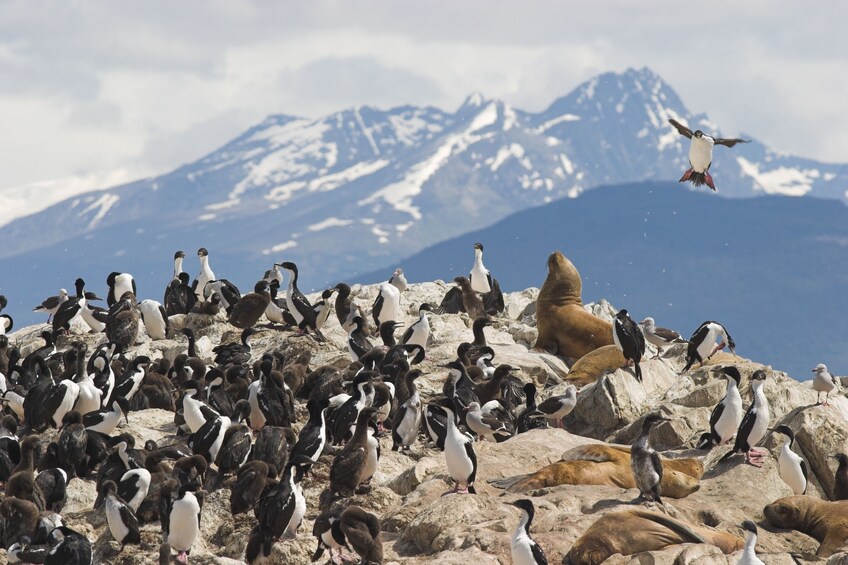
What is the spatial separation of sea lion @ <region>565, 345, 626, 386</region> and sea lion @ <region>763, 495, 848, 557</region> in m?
8.77

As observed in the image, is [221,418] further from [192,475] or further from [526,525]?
[526,525]

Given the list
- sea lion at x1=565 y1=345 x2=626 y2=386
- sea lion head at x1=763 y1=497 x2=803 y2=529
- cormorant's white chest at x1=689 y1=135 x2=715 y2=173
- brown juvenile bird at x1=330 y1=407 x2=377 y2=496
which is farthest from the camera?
sea lion at x1=565 y1=345 x2=626 y2=386

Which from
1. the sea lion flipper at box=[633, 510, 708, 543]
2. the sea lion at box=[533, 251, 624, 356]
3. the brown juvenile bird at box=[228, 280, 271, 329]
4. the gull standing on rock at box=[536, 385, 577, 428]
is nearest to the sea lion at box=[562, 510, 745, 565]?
the sea lion flipper at box=[633, 510, 708, 543]

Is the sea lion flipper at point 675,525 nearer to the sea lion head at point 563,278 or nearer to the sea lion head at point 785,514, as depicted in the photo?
the sea lion head at point 785,514

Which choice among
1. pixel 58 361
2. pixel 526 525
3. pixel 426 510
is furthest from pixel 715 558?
pixel 58 361

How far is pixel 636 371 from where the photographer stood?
79.3 feet

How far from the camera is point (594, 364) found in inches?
1033

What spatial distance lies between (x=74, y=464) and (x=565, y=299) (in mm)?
13100

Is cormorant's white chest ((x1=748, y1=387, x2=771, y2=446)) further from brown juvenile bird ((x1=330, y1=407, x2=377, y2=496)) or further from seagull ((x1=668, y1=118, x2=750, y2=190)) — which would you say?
brown juvenile bird ((x1=330, y1=407, x2=377, y2=496))

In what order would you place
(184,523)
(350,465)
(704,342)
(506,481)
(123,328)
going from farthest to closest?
(123,328) → (704,342) → (506,481) → (350,465) → (184,523)

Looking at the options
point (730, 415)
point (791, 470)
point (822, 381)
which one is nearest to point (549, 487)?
point (791, 470)

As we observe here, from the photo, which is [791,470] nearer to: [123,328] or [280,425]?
[280,425]

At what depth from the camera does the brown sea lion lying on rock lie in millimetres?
17781

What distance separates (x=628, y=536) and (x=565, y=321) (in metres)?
14.1
